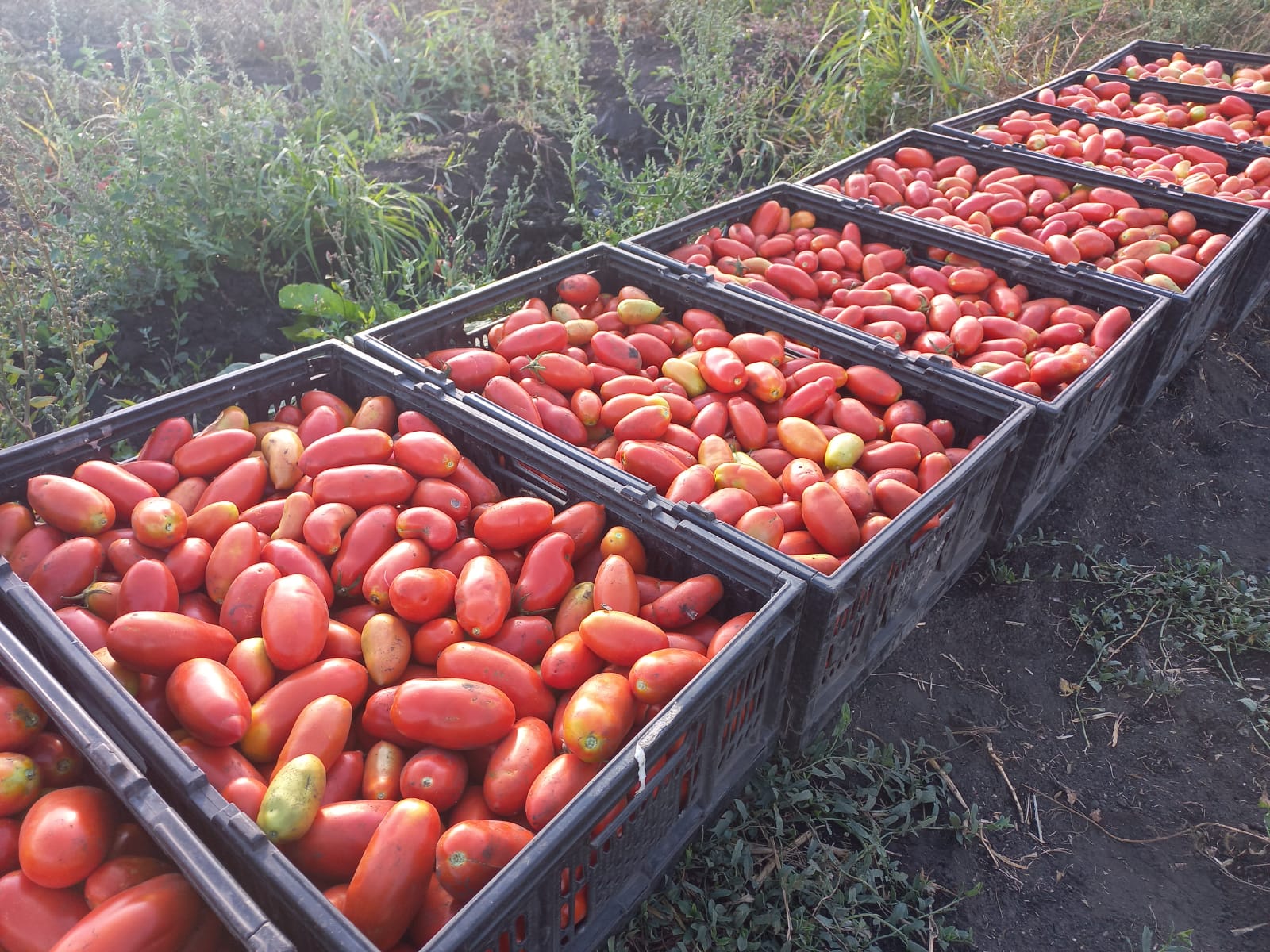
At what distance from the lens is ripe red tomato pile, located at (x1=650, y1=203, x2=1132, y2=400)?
2781 millimetres

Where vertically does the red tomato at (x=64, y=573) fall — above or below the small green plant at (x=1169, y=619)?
above

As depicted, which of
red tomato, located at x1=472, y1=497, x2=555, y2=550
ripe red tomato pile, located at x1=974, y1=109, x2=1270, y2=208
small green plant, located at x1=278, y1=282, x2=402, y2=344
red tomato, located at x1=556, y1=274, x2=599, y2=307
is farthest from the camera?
ripe red tomato pile, located at x1=974, y1=109, x2=1270, y2=208

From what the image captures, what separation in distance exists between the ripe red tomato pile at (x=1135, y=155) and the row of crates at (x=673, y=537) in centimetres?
31

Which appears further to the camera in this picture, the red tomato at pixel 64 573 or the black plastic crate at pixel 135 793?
the red tomato at pixel 64 573

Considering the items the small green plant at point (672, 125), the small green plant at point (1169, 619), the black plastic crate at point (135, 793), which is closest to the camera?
the black plastic crate at point (135, 793)

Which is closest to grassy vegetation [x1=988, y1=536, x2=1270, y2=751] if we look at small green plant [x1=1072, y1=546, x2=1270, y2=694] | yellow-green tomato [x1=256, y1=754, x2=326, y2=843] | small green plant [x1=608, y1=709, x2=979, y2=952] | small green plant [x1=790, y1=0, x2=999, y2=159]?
small green plant [x1=1072, y1=546, x2=1270, y2=694]

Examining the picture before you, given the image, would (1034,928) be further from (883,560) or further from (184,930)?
(184,930)

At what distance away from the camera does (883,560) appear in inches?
77.3

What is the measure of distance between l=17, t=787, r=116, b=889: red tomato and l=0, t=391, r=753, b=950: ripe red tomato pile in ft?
0.60

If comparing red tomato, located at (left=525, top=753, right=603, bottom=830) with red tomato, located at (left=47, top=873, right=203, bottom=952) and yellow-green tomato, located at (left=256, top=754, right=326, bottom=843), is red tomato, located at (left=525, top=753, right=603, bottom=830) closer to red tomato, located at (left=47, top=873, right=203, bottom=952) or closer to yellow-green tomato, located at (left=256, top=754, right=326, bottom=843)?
yellow-green tomato, located at (left=256, top=754, right=326, bottom=843)

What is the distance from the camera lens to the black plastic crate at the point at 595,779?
1278 millimetres

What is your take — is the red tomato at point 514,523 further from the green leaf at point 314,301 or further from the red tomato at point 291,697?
the green leaf at point 314,301

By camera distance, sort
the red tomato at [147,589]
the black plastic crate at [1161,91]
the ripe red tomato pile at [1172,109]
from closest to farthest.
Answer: the red tomato at [147,589], the ripe red tomato pile at [1172,109], the black plastic crate at [1161,91]

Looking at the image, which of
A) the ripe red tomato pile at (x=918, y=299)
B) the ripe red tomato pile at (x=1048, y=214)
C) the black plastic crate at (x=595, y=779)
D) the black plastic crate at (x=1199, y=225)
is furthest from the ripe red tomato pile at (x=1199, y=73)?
the black plastic crate at (x=595, y=779)
